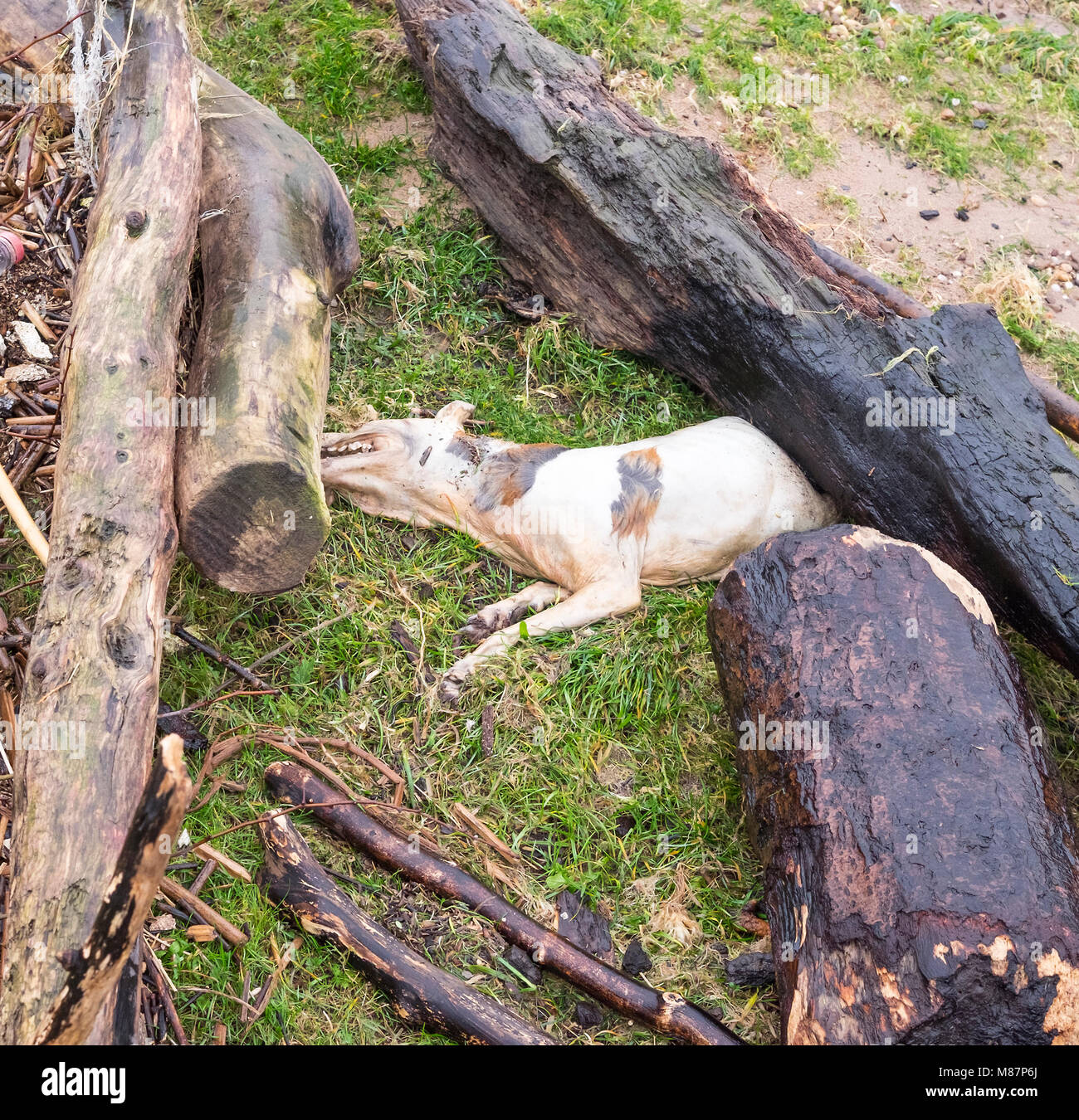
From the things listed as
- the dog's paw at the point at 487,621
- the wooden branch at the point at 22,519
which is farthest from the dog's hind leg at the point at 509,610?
the wooden branch at the point at 22,519

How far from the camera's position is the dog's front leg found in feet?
14.3

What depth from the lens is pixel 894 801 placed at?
3258 millimetres

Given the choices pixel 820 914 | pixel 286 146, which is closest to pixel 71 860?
pixel 820 914

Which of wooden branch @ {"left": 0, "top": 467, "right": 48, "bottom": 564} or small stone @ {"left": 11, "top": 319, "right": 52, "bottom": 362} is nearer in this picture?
wooden branch @ {"left": 0, "top": 467, "right": 48, "bottom": 564}

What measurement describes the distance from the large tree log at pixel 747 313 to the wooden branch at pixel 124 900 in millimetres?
3224

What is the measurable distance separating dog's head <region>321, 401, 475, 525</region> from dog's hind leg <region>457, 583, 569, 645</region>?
1.94ft

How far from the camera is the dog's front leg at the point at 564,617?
14.3 feet

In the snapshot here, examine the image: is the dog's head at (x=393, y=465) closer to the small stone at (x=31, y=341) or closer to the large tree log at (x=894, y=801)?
A: the small stone at (x=31, y=341)

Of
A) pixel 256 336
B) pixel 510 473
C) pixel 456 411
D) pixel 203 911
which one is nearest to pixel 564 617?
pixel 510 473

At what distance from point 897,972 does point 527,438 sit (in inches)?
121

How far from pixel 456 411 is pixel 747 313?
4.92 feet
